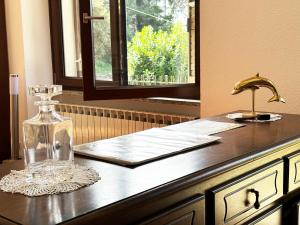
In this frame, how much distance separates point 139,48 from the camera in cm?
257

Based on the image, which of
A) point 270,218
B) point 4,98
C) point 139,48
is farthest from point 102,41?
point 270,218

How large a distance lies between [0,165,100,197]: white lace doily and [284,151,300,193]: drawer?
0.61 metres

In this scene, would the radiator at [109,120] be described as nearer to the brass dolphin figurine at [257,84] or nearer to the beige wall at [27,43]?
the beige wall at [27,43]

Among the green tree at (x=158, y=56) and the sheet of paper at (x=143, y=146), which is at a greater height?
the green tree at (x=158, y=56)

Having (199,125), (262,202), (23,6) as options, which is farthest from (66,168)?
(23,6)

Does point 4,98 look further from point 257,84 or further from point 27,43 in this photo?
point 257,84

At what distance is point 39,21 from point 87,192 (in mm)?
2750

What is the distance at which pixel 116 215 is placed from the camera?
0.78 m

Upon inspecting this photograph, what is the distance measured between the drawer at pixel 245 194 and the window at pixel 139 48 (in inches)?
50.5

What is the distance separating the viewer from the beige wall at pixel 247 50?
192 centimetres

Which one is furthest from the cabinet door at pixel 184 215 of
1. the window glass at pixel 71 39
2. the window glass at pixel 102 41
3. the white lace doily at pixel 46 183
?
the window glass at pixel 71 39

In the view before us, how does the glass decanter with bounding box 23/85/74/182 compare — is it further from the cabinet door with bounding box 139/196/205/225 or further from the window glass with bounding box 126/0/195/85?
the window glass with bounding box 126/0/195/85

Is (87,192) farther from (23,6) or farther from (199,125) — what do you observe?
(23,6)

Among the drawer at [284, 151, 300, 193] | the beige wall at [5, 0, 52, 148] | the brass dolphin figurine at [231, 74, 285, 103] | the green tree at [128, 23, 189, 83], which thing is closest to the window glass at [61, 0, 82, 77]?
the beige wall at [5, 0, 52, 148]
